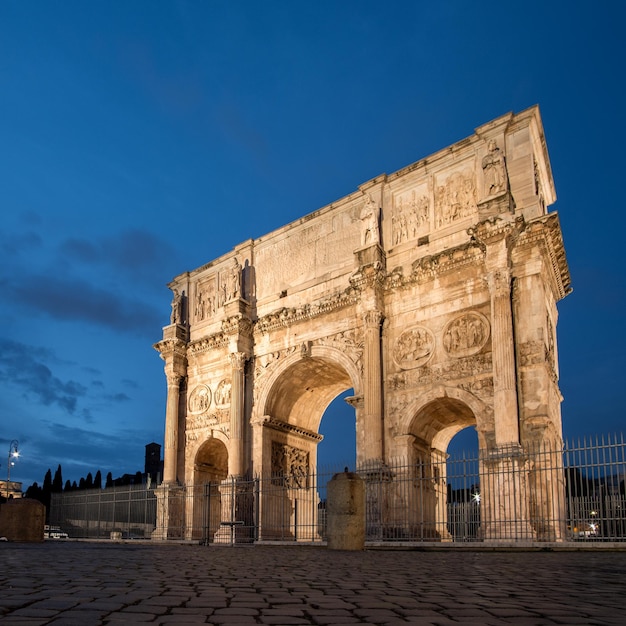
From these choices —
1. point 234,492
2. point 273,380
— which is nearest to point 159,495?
point 234,492

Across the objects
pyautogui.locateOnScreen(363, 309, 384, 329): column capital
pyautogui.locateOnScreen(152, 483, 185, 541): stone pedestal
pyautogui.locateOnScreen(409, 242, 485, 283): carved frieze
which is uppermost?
pyautogui.locateOnScreen(409, 242, 485, 283): carved frieze

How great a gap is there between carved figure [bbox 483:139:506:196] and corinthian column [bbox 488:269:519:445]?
237cm

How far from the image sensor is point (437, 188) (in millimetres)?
19750

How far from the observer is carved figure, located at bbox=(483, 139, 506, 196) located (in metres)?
17.5

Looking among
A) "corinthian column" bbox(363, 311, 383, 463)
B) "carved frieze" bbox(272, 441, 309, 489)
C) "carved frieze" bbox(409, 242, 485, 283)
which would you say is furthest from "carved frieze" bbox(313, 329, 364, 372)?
"carved frieze" bbox(272, 441, 309, 489)

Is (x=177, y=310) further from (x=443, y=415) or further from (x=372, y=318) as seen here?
(x=443, y=415)

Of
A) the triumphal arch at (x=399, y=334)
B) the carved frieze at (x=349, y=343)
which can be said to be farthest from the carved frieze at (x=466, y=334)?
the carved frieze at (x=349, y=343)

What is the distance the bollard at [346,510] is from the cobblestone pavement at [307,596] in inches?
174

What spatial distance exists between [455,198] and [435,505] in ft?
28.5

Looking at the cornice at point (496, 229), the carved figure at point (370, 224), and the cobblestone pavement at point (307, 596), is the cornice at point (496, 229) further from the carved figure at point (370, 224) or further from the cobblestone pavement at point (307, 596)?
the cobblestone pavement at point (307, 596)

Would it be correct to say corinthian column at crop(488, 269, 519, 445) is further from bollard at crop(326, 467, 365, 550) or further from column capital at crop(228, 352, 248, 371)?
column capital at crop(228, 352, 248, 371)

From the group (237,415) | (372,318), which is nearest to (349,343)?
(372,318)

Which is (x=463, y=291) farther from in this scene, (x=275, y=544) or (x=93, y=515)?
→ (x=93, y=515)

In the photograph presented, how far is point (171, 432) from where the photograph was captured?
24469 millimetres
